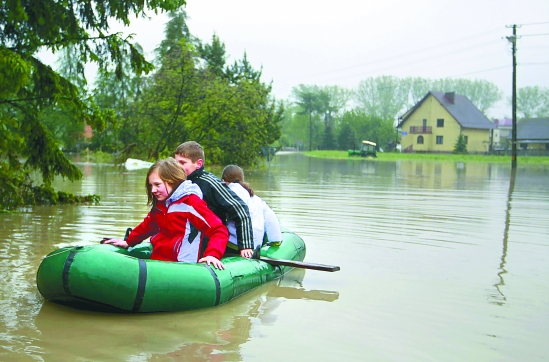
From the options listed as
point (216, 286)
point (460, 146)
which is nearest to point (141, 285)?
point (216, 286)

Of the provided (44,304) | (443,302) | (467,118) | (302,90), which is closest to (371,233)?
(443,302)

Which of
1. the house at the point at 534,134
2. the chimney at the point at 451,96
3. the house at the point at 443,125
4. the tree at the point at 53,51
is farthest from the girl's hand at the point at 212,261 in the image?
the house at the point at 534,134

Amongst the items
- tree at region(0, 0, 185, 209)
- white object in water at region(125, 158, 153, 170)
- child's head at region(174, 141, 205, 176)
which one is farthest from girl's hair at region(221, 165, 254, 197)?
white object in water at region(125, 158, 153, 170)

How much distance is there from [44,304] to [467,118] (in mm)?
78659

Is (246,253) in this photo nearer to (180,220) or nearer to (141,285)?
(180,220)

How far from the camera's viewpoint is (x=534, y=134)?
83.0 meters

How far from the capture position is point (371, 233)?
11383mm

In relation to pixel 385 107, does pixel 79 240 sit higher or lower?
lower

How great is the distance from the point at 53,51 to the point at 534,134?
78.7 metres

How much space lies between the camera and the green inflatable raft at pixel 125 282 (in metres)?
5.79

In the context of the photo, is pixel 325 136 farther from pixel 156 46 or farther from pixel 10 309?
pixel 10 309

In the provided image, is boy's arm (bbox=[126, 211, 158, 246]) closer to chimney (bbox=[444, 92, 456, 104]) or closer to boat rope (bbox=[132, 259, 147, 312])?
boat rope (bbox=[132, 259, 147, 312])

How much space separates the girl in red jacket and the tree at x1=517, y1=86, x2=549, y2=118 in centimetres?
11586

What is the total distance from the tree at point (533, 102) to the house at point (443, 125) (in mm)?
35294
